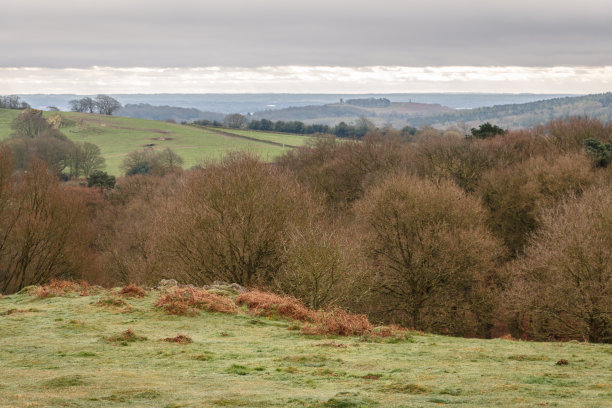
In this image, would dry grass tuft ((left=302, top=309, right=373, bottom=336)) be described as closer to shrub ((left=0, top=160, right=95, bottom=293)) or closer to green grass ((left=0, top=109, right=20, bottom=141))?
shrub ((left=0, top=160, right=95, bottom=293))

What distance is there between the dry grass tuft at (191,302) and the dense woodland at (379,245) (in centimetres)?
605

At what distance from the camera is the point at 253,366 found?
1664 cm

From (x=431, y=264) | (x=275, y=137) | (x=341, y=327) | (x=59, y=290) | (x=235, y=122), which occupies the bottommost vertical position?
(x=431, y=264)

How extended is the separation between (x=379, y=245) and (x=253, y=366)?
30.3 metres

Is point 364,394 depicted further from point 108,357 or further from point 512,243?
point 512,243

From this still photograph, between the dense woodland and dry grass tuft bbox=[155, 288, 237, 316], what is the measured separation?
6.05 meters

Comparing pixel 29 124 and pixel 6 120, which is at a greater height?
pixel 6 120

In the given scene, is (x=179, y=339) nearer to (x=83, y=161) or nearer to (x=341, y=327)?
(x=341, y=327)

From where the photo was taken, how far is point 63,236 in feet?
167

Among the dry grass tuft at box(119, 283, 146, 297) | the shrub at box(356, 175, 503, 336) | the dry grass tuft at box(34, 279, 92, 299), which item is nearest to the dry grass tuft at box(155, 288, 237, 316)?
the dry grass tuft at box(119, 283, 146, 297)

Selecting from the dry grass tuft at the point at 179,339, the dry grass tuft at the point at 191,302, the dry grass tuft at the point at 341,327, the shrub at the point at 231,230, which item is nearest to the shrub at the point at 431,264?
the shrub at the point at 231,230

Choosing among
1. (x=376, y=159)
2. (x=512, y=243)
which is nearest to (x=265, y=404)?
(x=512, y=243)

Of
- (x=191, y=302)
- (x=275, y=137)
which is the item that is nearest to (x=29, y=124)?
(x=275, y=137)

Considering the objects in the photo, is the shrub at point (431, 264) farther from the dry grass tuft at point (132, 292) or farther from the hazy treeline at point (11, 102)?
the hazy treeline at point (11, 102)
